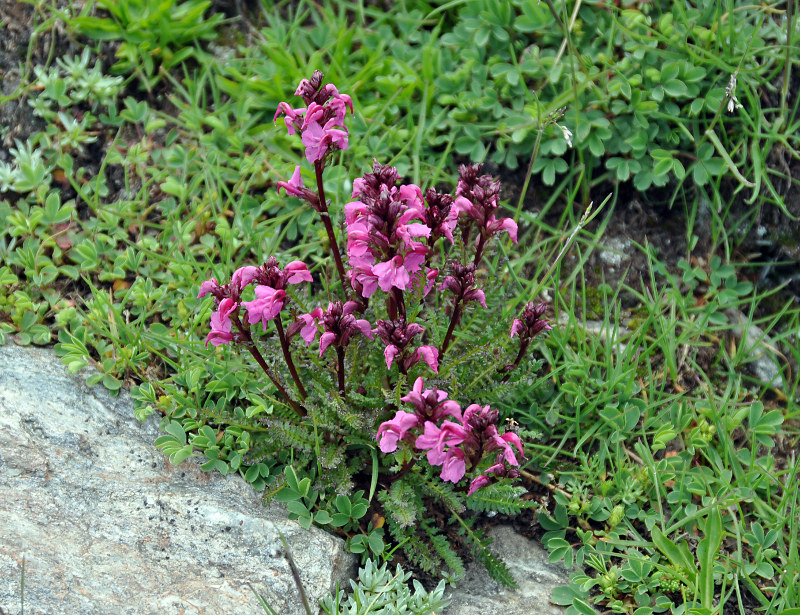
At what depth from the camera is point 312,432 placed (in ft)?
9.61

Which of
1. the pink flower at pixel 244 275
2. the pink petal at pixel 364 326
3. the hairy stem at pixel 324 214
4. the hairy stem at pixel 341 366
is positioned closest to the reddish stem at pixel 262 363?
the pink flower at pixel 244 275

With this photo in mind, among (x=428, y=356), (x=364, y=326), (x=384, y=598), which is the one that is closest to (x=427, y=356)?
(x=428, y=356)

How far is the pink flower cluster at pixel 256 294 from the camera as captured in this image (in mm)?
2420

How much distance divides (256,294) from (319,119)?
0.69m

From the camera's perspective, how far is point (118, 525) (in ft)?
8.83

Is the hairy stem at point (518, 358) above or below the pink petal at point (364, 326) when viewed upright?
below

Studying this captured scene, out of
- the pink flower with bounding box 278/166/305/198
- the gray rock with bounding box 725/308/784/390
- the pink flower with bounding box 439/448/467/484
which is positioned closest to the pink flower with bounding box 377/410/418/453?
the pink flower with bounding box 439/448/467/484

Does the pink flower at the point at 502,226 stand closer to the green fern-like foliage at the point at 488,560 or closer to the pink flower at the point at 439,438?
the pink flower at the point at 439,438

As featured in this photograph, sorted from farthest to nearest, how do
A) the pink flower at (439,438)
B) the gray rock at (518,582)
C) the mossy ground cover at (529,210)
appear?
the mossy ground cover at (529,210)
the gray rock at (518,582)
the pink flower at (439,438)

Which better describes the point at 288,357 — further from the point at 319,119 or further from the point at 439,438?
the point at 319,119

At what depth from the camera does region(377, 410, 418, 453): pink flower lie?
2371 mm

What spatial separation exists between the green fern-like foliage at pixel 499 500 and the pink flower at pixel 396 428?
1.77 ft

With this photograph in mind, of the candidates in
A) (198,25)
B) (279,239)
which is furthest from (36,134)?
(279,239)

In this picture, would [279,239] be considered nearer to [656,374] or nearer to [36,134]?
[36,134]
